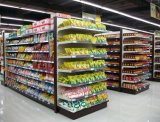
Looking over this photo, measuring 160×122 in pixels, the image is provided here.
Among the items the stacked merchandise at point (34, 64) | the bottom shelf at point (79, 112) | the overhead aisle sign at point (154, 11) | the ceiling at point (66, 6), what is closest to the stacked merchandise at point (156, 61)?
the overhead aisle sign at point (154, 11)

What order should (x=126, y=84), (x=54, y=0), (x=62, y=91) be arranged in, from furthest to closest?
(x=54, y=0), (x=126, y=84), (x=62, y=91)

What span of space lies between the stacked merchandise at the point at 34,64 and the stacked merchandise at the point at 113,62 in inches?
116

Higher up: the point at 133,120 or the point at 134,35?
the point at 134,35

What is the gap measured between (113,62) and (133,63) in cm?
90

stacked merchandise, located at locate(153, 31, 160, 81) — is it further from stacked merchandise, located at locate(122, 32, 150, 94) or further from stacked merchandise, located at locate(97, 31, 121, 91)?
stacked merchandise, located at locate(97, 31, 121, 91)

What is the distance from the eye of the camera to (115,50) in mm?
7281

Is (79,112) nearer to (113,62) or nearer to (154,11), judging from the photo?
(113,62)

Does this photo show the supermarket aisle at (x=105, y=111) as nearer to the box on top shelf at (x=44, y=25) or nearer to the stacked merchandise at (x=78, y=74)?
the stacked merchandise at (x=78, y=74)

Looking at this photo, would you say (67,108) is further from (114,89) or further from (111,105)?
(114,89)

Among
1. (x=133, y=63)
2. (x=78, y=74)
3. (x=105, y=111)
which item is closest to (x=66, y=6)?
(x=133, y=63)

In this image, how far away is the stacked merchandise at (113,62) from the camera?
7246 millimetres

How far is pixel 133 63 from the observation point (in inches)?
269

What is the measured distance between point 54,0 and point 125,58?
6579mm

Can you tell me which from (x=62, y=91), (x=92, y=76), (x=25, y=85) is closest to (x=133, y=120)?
(x=92, y=76)
